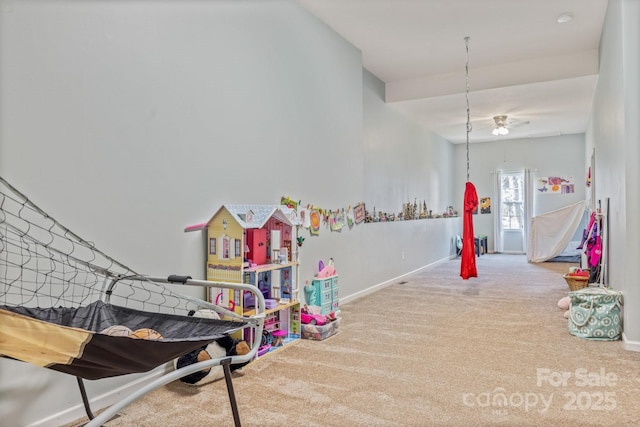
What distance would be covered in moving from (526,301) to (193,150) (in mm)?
3847

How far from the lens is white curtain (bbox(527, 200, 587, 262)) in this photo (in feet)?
25.6

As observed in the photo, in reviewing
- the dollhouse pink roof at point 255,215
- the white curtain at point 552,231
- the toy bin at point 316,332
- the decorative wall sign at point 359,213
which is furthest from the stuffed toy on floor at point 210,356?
the white curtain at point 552,231

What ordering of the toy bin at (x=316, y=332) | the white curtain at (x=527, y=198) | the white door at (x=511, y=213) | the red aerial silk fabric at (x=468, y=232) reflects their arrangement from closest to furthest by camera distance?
1. the toy bin at (x=316, y=332)
2. the red aerial silk fabric at (x=468, y=232)
3. the white curtain at (x=527, y=198)
4. the white door at (x=511, y=213)

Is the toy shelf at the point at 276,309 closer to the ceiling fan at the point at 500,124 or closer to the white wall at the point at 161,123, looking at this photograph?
the white wall at the point at 161,123

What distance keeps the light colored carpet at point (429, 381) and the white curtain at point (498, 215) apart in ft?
19.9

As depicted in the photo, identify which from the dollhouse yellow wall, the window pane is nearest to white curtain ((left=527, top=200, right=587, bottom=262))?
the window pane

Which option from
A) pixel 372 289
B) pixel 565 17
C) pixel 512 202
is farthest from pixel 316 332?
pixel 512 202

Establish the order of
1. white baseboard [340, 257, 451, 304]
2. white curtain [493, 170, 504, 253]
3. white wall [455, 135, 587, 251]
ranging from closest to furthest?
white baseboard [340, 257, 451, 304]
white wall [455, 135, 587, 251]
white curtain [493, 170, 504, 253]

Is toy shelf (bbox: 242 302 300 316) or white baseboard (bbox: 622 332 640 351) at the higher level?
toy shelf (bbox: 242 302 300 316)

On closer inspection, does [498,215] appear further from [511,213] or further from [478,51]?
[478,51]

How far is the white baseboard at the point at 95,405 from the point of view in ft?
6.36

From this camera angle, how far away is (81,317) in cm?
189

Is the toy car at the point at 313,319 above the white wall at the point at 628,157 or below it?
below

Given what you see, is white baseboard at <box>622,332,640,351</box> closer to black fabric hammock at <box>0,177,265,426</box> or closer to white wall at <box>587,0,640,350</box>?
white wall at <box>587,0,640,350</box>
